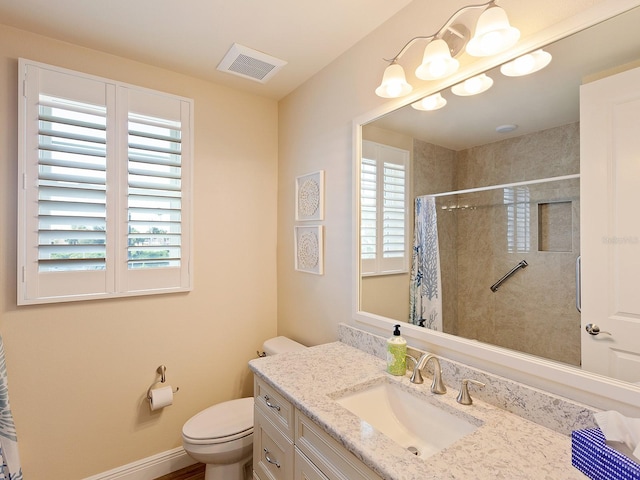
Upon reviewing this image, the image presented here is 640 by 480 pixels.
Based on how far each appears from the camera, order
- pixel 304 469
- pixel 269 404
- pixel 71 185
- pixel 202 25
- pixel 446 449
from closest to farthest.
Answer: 1. pixel 446 449
2. pixel 304 469
3. pixel 269 404
4. pixel 202 25
5. pixel 71 185

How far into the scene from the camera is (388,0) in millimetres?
1429

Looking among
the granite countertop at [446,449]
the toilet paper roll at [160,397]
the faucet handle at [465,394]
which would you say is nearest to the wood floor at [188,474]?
the toilet paper roll at [160,397]

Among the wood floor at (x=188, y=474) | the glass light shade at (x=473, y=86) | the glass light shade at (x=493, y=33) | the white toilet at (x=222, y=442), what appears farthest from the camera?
the wood floor at (x=188, y=474)

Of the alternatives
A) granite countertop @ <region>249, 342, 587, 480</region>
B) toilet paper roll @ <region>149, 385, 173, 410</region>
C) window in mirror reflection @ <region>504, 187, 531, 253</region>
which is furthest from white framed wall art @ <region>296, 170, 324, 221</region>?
toilet paper roll @ <region>149, 385, 173, 410</region>

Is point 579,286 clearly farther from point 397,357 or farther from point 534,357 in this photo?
point 397,357

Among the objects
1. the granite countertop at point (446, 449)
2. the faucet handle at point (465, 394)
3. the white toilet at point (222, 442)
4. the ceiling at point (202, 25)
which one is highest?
the ceiling at point (202, 25)

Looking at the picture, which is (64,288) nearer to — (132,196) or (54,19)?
(132,196)

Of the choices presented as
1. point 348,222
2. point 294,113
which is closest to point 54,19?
point 294,113

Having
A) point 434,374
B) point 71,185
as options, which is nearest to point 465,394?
point 434,374

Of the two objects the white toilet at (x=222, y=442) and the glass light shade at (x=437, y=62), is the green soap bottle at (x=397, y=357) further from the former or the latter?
the glass light shade at (x=437, y=62)

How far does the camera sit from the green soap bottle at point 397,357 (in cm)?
133

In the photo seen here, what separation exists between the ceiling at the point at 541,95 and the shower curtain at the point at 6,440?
85.2 inches

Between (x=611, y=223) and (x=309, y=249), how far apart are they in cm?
150

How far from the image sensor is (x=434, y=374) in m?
1.21
